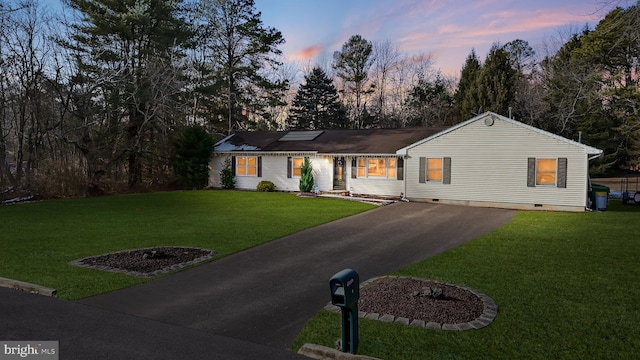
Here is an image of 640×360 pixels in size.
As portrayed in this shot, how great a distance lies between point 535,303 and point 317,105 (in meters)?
38.7

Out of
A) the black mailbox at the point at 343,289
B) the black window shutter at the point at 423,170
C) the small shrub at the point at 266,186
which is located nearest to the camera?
the black mailbox at the point at 343,289

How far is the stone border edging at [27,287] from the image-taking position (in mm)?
6156

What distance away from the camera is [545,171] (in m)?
16.9


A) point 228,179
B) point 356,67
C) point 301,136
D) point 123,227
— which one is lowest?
point 123,227

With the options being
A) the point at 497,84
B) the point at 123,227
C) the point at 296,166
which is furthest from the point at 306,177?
the point at 497,84

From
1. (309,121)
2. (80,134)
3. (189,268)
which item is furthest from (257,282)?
(309,121)

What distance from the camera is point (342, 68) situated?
43406 mm

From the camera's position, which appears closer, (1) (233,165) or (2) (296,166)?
(2) (296,166)

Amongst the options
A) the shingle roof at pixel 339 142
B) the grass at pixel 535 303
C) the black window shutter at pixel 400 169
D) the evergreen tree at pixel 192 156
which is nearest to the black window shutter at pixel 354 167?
the shingle roof at pixel 339 142

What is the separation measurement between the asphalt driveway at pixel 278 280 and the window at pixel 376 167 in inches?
297

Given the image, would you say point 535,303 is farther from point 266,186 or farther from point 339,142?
point 266,186

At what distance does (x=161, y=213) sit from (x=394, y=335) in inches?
490

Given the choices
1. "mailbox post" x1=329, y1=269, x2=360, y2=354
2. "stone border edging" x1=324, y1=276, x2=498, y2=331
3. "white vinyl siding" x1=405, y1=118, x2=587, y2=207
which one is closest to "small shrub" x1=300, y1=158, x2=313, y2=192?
"white vinyl siding" x1=405, y1=118, x2=587, y2=207

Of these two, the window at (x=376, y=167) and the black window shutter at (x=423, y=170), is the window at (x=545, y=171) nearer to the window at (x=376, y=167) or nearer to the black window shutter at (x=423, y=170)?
the black window shutter at (x=423, y=170)
